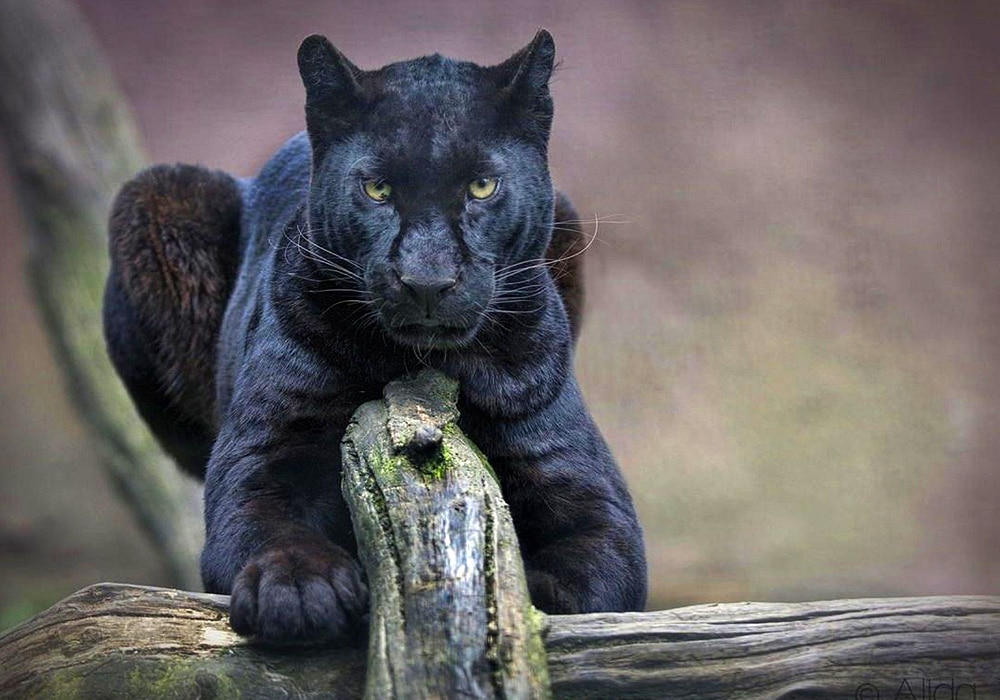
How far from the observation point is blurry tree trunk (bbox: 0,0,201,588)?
15.9 feet

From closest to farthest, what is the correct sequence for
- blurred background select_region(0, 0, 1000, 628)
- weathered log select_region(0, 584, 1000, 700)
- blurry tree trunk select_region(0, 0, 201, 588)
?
weathered log select_region(0, 584, 1000, 700) < blurred background select_region(0, 0, 1000, 628) < blurry tree trunk select_region(0, 0, 201, 588)

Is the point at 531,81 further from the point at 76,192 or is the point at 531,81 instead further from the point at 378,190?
the point at 76,192

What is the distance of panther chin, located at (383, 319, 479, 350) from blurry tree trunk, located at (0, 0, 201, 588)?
306 cm

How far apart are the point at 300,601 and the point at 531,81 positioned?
109 centimetres

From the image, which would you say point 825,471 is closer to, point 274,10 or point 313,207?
point 274,10

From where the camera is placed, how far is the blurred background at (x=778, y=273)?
4.74 meters

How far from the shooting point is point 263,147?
15.0 ft

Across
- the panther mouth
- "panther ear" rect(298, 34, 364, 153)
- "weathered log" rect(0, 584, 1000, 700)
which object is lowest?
"weathered log" rect(0, 584, 1000, 700)

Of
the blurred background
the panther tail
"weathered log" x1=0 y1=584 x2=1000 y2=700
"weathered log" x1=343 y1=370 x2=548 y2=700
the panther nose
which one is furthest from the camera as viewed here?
the blurred background

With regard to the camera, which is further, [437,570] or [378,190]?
[378,190]

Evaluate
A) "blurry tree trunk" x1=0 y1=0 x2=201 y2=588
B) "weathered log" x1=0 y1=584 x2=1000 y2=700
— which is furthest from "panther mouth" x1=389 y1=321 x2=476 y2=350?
"blurry tree trunk" x1=0 y1=0 x2=201 y2=588

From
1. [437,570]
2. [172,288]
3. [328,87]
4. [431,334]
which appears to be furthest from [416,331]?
[172,288]

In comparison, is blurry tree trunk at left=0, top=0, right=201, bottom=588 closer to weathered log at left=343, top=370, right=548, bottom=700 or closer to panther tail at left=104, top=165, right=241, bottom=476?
panther tail at left=104, top=165, right=241, bottom=476

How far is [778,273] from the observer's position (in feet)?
16.4
